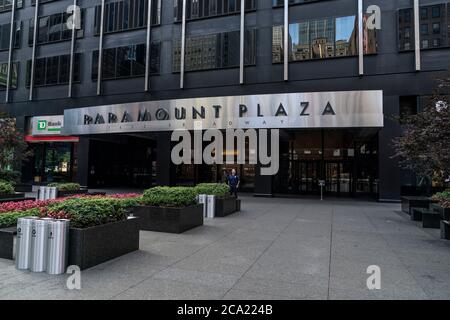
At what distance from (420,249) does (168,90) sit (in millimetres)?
20337

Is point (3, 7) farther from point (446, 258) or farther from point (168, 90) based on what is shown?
point (446, 258)

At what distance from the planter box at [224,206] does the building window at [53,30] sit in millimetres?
22793

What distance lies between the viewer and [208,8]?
2436 cm

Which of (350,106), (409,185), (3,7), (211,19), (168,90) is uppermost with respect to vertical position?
(3,7)

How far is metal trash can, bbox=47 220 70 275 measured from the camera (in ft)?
18.6

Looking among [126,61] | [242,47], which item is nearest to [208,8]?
[242,47]

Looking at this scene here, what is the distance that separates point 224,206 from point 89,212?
7198mm

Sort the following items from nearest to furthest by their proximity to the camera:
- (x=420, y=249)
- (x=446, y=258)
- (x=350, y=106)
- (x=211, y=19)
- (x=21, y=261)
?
(x=21, y=261) → (x=446, y=258) → (x=420, y=249) → (x=350, y=106) → (x=211, y=19)

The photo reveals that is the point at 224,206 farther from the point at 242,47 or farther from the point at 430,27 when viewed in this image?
the point at 430,27

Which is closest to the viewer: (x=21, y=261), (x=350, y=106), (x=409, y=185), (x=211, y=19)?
(x=21, y=261)

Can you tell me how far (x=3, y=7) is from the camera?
108ft

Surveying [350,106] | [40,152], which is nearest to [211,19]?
[350,106]

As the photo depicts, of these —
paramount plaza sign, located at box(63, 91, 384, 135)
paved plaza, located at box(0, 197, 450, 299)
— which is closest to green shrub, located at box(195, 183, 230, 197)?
paved plaza, located at box(0, 197, 450, 299)

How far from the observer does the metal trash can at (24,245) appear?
19.2 feet
